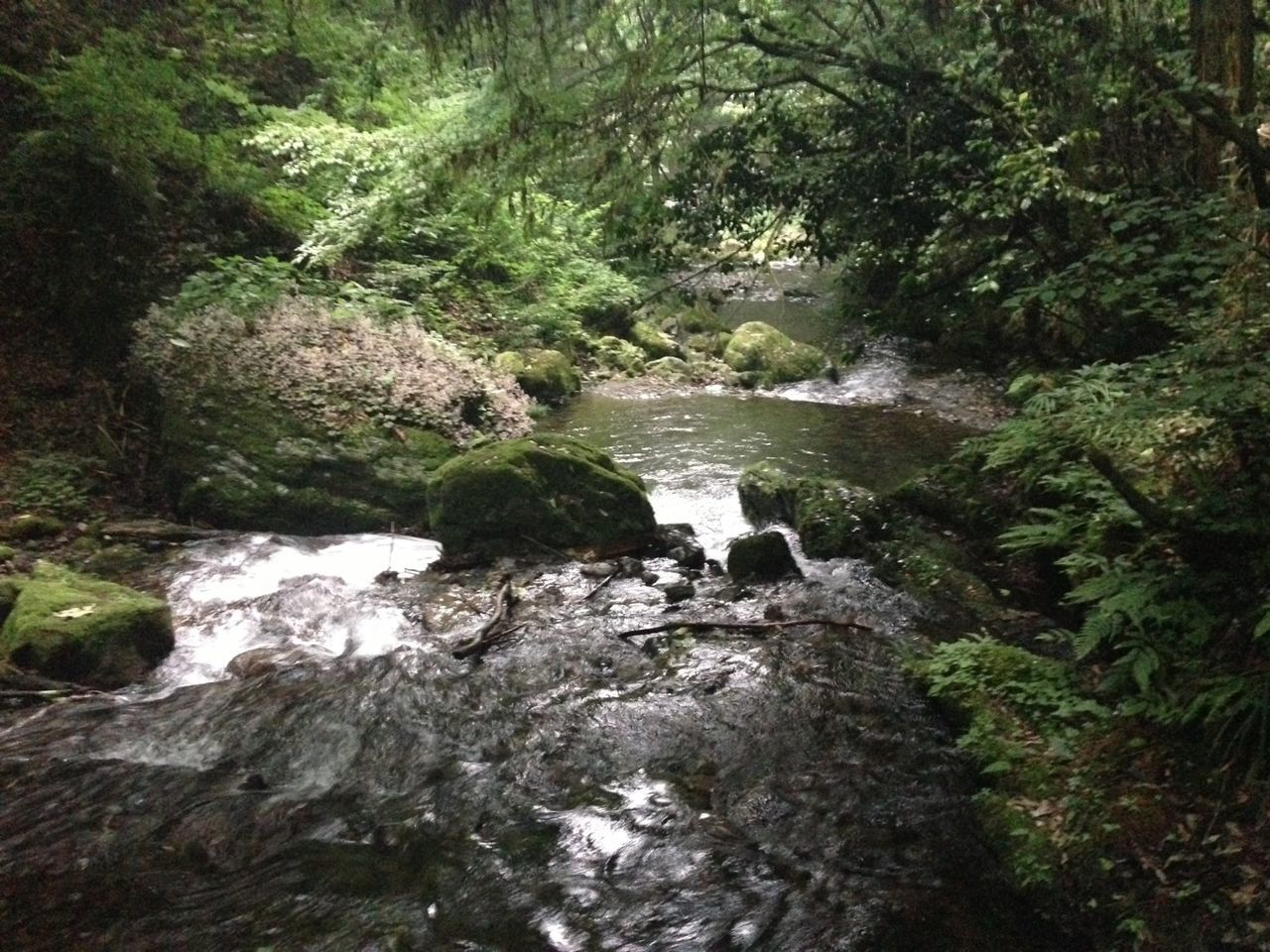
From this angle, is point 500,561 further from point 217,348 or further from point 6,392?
point 6,392

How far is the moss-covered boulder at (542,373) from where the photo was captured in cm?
1452

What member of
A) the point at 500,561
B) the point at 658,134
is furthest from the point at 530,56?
the point at 500,561

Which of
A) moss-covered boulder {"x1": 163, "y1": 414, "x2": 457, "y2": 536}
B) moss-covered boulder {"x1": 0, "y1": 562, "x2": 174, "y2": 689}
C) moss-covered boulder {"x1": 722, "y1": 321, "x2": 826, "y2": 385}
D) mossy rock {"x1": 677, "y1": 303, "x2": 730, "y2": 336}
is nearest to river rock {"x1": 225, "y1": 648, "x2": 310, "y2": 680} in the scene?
moss-covered boulder {"x1": 0, "y1": 562, "x2": 174, "y2": 689}

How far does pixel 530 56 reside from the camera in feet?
21.3

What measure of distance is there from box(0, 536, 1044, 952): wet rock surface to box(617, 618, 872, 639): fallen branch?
0.23 ft

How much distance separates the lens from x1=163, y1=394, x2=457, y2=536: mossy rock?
8578 mm

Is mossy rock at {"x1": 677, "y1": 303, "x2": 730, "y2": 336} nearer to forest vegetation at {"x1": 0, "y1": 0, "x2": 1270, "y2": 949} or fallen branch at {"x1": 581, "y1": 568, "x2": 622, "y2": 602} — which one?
forest vegetation at {"x1": 0, "y1": 0, "x2": 1270, "y2": 949}

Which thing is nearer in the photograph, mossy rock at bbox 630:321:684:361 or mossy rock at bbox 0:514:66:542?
mossy rock at bbox 0:514:66:542

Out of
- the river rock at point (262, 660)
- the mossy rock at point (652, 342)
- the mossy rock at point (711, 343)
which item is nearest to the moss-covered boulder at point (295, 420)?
the river rock at point (262, 660)

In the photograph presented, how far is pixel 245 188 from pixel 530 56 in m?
7.47

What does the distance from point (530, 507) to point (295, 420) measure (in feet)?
9.82

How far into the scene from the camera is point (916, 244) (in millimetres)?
6953

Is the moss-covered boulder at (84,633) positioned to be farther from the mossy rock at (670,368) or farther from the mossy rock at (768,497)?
the mossy rock at (670,368)

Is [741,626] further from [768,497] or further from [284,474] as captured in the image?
[284,474]
